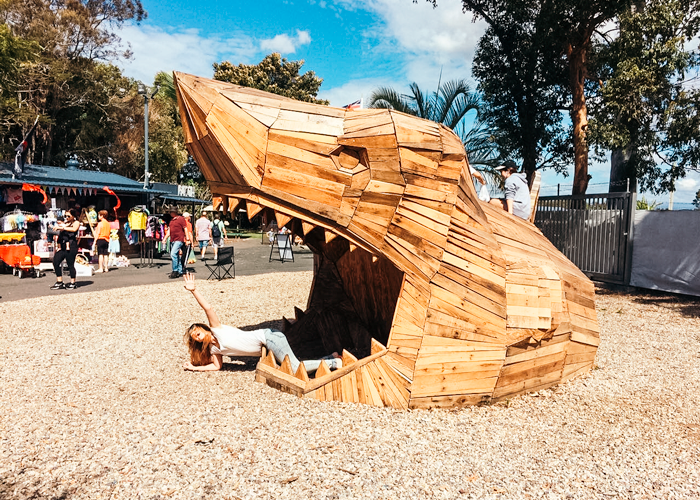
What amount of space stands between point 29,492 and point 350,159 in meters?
2.85

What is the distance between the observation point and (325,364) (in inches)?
148

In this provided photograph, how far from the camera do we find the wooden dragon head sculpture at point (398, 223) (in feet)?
10.6

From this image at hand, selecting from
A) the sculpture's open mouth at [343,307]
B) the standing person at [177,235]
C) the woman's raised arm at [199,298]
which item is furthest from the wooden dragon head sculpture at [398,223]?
the standing person at [177,235]

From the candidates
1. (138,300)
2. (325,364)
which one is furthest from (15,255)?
(325,364)

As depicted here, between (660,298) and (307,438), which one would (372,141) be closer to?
(307,438)

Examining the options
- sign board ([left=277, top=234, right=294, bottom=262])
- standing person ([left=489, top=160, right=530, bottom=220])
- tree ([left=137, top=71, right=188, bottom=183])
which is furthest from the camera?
tree ([left=137, top=71, right=188, bottom=183])

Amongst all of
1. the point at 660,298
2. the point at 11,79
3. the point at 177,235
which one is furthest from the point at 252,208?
the point at 11,79

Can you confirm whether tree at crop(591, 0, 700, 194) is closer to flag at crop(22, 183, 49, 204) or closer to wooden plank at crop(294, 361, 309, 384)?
wooden plank at crop(294, 361, 309, 384)

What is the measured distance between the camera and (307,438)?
122 inches

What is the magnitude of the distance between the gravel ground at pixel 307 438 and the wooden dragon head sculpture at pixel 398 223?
0.26m

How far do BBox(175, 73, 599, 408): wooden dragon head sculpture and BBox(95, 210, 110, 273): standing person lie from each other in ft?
34.1

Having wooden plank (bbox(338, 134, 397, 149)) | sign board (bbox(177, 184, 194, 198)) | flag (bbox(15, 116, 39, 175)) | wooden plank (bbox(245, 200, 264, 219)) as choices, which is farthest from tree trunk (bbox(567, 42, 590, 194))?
sign board (bbox(177, 184, 194, 198))

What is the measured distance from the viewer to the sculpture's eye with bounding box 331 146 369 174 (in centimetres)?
335

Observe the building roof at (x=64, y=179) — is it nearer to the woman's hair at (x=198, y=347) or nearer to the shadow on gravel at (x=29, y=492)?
the woman's hair at (x=198, y=347)
